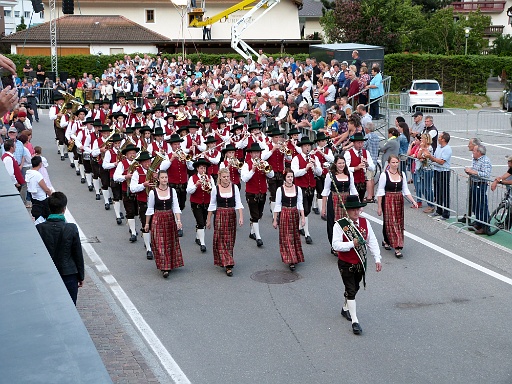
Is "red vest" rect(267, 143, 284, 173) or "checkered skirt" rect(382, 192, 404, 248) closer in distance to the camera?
"checkered skirt" rect(382, 192, 404, 248)

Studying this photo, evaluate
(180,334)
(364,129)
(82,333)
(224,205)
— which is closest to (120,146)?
(224,205)

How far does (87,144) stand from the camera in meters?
18.5

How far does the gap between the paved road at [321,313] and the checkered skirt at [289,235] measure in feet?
1.13

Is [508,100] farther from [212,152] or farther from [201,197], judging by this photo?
[201,197]

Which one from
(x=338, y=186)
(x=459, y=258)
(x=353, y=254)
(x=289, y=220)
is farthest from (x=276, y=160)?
(x=353, y=254)

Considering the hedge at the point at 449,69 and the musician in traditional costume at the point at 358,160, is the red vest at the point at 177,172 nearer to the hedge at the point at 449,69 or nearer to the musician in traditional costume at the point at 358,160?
the musician in traditional costume at the point at 358,160

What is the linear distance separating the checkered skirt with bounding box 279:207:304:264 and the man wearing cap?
23.0 feet

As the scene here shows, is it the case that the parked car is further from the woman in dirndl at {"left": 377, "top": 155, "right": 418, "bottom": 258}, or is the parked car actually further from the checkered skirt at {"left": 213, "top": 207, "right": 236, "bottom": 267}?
the checkered skirt at {"left": 213, "top": 207, "right": 236, "bottom": 267}

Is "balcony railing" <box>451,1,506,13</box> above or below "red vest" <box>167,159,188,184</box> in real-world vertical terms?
above

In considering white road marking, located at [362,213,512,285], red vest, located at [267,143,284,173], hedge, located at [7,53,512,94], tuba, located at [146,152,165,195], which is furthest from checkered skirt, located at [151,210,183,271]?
hedge, located at [7,53,512,94]

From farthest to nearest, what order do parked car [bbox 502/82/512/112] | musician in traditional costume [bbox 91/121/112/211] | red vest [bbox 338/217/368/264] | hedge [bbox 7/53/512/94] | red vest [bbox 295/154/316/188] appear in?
hedge [bbox 7/53/512/94] < parked car [bbox 502/82/512/112] < musician in traditional costume [bbox 91/121/112/211] < red vest [bbox 295/154/316/188] < red vest [bbox 338/217/368/264]

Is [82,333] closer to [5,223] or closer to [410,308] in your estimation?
[5,223]

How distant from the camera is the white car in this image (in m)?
35.7

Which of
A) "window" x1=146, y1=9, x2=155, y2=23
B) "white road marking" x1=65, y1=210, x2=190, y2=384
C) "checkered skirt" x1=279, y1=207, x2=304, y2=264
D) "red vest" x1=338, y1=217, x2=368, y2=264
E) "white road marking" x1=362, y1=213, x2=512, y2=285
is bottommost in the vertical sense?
"white road marking" x1=65, y1=210, x2=190, y2=384
